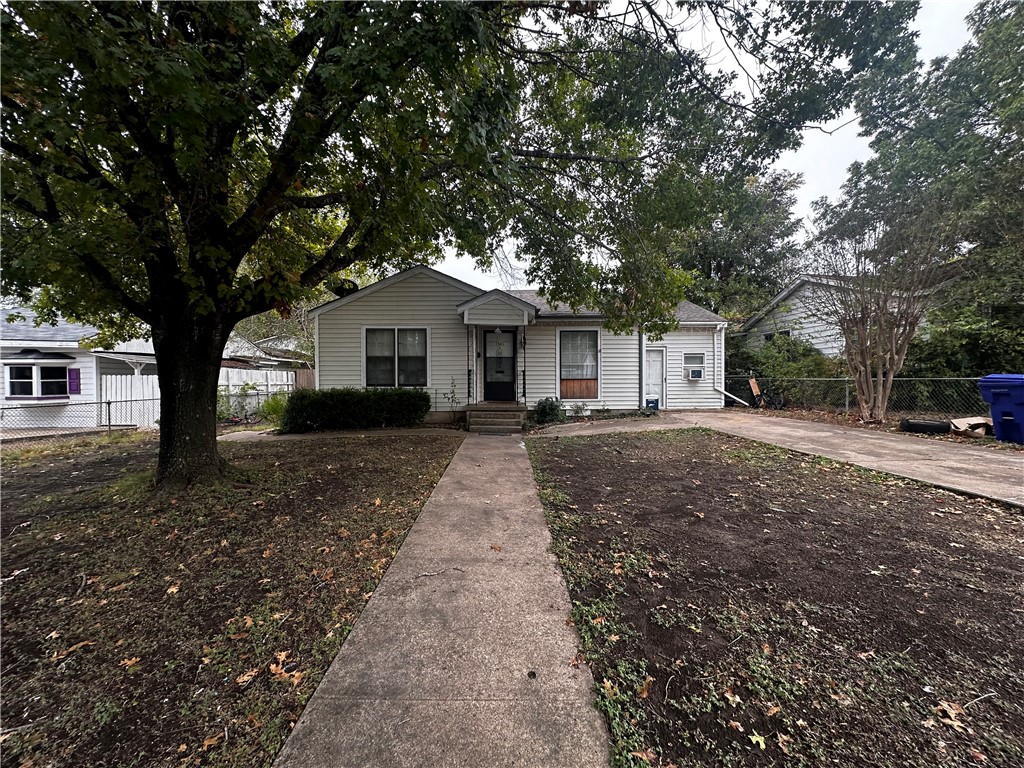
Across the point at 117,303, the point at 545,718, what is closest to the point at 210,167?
the point at 117,303

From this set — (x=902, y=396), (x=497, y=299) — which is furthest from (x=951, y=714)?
(x=902, y=396)

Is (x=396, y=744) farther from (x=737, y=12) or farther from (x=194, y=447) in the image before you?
(x=737, y=12)

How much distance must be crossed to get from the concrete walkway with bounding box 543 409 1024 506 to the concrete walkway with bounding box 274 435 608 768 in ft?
17.8

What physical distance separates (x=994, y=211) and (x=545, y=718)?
1430cm

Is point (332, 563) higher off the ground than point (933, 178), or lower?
lower

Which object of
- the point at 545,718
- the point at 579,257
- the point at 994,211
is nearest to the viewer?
the point at 545,718

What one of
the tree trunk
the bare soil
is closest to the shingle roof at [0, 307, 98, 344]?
the tree trunk

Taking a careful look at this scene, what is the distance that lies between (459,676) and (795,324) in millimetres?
17923

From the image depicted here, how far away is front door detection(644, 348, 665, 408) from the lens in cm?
1360

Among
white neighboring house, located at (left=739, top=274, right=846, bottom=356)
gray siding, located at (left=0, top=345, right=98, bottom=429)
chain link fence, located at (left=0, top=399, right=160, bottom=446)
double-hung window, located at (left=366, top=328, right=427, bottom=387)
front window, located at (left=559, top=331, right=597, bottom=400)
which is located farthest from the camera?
white neighboring house, located at (left=739, top=274, right=846, bottom=356)

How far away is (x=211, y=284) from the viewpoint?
15.4 feet

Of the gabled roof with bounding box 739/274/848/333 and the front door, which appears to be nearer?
the gabled roof with bounding box 739/274/848/333

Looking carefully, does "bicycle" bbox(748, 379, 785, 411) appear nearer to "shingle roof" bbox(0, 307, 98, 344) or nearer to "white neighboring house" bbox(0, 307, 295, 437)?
"white neighboring house" bbox(0, 307, 295, 437)

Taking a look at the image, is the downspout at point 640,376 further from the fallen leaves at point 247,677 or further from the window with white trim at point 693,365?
the fallen leaves at point 247,677
